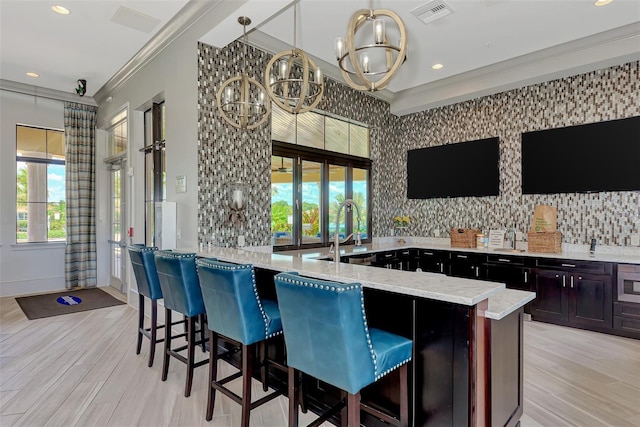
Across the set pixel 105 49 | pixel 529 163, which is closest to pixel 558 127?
pixel 529 163

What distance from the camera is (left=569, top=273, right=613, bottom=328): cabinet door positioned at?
13.3 ft

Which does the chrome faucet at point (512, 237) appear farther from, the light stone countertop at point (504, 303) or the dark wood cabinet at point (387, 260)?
the light stone countertop at point (504, 303)

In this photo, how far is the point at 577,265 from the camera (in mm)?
4227

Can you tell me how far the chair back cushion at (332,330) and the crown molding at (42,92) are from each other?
656cm

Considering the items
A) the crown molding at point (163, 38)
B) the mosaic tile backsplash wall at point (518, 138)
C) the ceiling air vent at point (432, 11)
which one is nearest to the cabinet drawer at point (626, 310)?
the mosaic tile backsplash wall at point (518, 138)

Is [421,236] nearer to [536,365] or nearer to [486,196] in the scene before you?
[486,196]

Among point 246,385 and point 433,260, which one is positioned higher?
point 433,260

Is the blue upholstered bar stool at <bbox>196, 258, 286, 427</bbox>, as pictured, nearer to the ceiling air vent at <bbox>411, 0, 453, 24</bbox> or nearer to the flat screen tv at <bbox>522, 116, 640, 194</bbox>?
the ceiling air vent at <bbox>411, 0, 453, 24</bbox>

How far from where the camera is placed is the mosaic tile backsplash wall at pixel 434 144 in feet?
12.8

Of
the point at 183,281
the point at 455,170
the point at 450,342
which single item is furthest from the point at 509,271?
the point at 183,281

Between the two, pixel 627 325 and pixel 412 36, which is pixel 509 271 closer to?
pixel 627 325

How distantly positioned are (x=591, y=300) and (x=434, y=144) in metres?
3.23

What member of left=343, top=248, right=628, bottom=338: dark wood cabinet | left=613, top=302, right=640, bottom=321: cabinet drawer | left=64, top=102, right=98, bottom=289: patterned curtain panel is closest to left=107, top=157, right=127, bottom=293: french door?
left=64, top=102, right=98, bottom=289: patterned curtain panel

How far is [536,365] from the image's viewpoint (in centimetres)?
325
